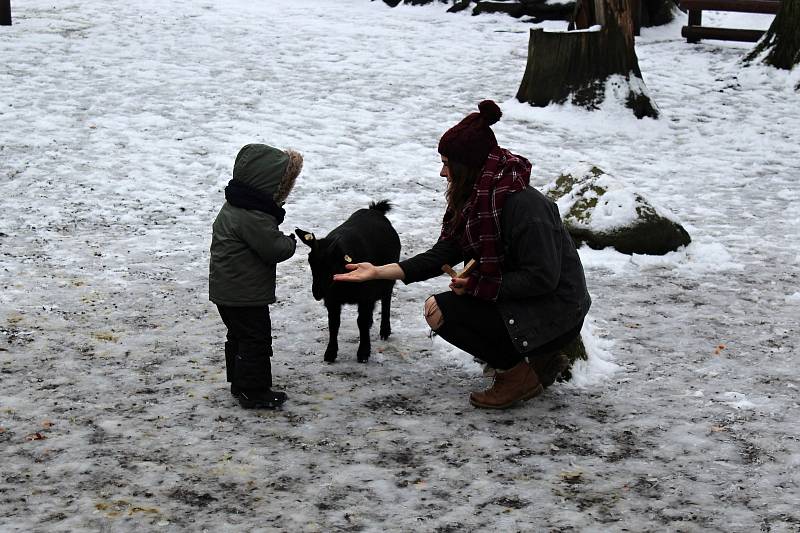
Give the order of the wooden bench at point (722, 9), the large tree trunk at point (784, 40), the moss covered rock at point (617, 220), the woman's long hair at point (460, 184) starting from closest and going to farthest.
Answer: the woman's long hair at point (460, 184)
the moss covered rock at point (617, 220)
the large tree trunk at point (784, 40)
the wooden bench at point (722, 9)

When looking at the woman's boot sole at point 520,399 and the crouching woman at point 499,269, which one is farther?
the woman's boot sole at point 520,399

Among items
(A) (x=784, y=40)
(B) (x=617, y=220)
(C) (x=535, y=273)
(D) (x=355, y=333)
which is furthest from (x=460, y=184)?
(A) (x=784, y=40)

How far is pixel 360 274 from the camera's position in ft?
15.7

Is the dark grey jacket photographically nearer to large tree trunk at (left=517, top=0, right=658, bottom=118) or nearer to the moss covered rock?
the moss covered rock

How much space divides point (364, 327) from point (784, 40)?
36.4 ft

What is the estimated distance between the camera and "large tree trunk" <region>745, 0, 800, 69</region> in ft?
45.1

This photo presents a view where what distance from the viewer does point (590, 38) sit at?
12312mm

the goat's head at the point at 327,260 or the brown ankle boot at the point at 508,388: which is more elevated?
the goat's head at the point at 327,260

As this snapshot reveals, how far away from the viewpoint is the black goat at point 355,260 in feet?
17.0

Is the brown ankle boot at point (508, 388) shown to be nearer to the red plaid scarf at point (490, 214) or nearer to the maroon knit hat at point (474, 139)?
the red plaid scarf at point (490, 214)

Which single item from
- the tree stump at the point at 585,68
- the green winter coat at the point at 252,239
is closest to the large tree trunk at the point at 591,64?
the tree stump at the point at 585,68

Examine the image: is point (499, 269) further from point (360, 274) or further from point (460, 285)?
point (360, 274)

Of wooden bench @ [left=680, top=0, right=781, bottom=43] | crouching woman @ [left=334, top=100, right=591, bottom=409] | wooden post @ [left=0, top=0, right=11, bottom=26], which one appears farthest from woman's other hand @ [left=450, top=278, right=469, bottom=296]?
wooden post @ [left=0, top=0, right=11, bottom=26]

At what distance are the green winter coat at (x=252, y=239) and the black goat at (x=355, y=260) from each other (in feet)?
0.81
